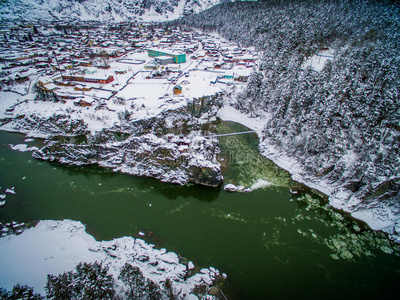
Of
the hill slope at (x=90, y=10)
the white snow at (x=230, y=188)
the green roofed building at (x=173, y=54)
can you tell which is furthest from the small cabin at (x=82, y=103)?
the hill slope at (x=90, y=10)

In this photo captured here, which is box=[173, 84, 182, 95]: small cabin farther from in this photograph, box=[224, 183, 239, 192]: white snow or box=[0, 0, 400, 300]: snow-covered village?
box=[224, 183, 239, 192]: white snow

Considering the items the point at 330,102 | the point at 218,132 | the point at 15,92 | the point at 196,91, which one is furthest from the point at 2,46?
the point at 330,102

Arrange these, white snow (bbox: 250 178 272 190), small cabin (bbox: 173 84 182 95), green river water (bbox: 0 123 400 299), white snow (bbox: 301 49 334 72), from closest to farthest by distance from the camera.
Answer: green river water (bbox: 0 123 400 299) → white snow (bbox: 250 178 272 190) → small cabin (bbox: 173 84 182 95) → white snow (bbox: 301 49 334 72)

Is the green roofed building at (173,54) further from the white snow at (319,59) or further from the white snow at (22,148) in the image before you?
the white snow at (22,148)

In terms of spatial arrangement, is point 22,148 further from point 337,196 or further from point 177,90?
point 337,196

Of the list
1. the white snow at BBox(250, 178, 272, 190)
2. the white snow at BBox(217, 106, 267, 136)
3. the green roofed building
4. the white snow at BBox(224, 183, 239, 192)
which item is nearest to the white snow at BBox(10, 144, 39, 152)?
the white snow at BBox(224, 183, 239, 192)

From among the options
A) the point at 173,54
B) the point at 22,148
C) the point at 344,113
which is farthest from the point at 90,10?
the point at 344,113
